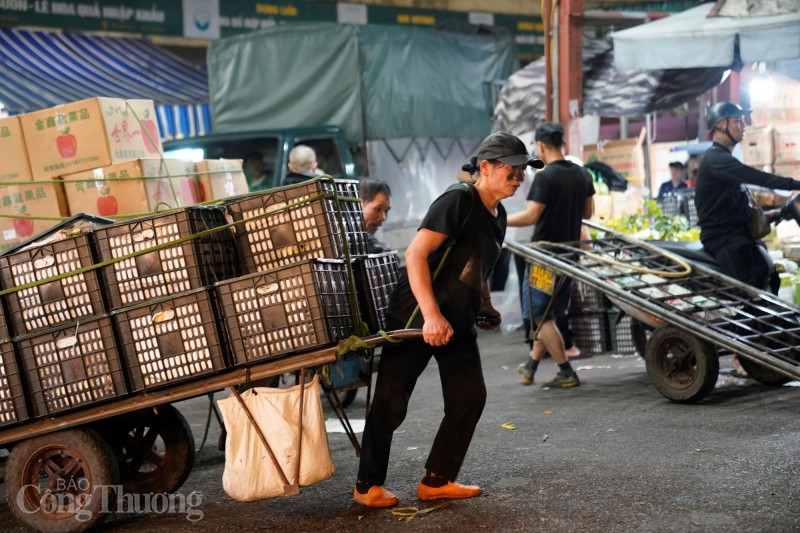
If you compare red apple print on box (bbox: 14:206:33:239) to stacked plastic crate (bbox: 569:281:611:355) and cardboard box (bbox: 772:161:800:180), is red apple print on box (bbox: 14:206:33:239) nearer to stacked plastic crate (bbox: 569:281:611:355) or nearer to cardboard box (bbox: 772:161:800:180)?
stacked plastic crate (bbox: 569:281:611:355)

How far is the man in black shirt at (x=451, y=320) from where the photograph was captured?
5066 millimetres

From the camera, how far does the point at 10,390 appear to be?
5348mm

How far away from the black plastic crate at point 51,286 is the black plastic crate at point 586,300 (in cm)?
569

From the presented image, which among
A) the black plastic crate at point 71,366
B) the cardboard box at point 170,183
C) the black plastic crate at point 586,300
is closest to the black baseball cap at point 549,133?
the black plastic crate at point 586,300

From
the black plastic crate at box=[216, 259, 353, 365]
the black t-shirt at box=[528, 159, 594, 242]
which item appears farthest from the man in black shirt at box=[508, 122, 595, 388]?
the black plastic crate at box=[216, 259, 353, 365]

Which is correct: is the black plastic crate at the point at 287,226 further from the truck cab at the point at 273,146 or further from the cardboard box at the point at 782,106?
the cardboard box at the point at 782,106

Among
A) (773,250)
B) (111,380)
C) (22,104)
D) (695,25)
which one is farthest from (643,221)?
(22,104)

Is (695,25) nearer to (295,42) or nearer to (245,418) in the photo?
(295,42)

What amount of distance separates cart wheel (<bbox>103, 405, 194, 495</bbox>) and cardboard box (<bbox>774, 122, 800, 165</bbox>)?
26.8 feet

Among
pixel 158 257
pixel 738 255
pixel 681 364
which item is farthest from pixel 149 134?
pixel 738 255

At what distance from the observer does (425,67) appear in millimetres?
14375

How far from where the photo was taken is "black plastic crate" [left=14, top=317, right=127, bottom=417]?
5.20m

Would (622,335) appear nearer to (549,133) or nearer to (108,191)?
(549,133)

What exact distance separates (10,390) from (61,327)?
450 mm
